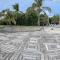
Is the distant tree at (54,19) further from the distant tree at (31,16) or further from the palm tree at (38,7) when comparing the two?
the distant tree at (31,16)

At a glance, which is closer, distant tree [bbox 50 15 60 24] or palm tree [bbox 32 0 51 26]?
distant tree [bbox 50 15 60 24]

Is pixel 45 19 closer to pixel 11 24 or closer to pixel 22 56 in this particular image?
pixel 11 24

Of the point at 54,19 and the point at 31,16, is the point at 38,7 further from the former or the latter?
the point at 54,19

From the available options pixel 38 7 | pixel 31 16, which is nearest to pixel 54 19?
pixel 38 7

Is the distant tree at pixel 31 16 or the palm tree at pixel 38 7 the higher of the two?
the palm tree at pixel 38 7

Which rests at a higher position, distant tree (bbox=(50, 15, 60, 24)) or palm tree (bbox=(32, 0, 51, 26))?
palm tree (bbox=(32, 0, 51, 26))

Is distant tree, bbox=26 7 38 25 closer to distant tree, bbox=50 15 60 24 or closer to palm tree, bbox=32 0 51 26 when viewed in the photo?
palm tree, bbox=32 0 51 26

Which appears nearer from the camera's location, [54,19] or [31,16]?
[54,19]

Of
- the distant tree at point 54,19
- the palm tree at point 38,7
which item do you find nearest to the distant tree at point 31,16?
the palm tree at point 38,7

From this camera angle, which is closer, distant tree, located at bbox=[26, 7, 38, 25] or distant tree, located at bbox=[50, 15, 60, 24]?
distant tree, located at bbox=[50, 15, 60, 24]

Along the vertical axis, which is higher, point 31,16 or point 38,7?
point 38,7

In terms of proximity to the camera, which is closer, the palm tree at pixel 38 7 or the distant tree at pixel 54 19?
the distant tree at pixel 54 19

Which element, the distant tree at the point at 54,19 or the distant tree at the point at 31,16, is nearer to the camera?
the distant tree at the point at 54,19

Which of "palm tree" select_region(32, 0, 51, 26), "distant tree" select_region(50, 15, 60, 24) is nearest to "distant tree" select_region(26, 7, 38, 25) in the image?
"palm tree" select_region(32, 0, 51, 26)
